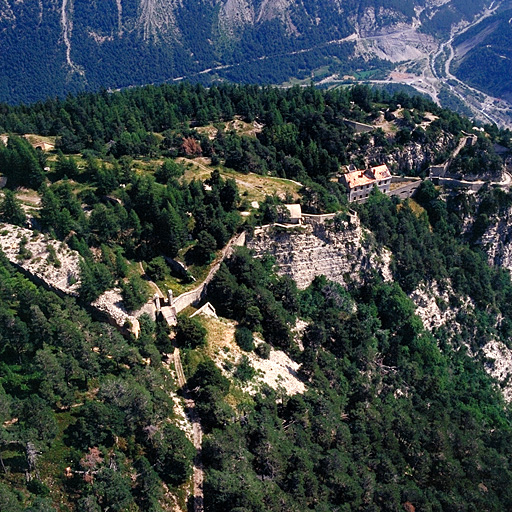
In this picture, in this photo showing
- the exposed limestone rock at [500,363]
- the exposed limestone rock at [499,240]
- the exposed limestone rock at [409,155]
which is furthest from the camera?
the exposed limestone rock at [409,155]

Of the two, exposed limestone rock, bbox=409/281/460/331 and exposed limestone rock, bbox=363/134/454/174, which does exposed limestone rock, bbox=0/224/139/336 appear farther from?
exposed limestone rock, bbox=363/134/454/174

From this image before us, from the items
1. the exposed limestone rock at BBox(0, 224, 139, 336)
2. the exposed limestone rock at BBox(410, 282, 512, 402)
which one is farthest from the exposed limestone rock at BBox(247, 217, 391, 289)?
the exposed limestone rock at BBox(0, 224, 139, 336)

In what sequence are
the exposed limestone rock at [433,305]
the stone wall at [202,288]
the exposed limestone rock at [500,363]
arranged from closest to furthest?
the stone wall at [202,288] < the exposed limestone rock at [433,305] < the exposed limestone rock at [500,363]

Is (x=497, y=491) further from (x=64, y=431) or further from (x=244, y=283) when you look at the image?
(x=64, y=431)

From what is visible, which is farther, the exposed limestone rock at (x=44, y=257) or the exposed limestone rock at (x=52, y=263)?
the exposed limestone rock at (x=44, y=257)

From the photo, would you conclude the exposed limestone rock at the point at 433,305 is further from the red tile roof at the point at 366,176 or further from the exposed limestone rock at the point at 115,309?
the exposed limestone rock at the point at 115,309

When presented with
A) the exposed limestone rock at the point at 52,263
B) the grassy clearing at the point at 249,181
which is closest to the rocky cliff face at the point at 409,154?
the grassy clearing at the point at 249,181

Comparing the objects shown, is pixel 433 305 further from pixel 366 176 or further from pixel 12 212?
pixel 12 212
